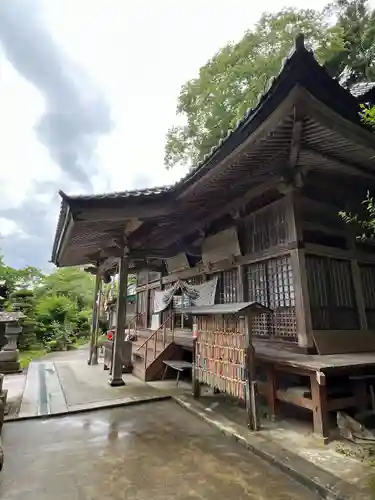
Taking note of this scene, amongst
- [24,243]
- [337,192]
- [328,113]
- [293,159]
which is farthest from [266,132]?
[24,243]

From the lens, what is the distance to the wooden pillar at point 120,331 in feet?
26.5

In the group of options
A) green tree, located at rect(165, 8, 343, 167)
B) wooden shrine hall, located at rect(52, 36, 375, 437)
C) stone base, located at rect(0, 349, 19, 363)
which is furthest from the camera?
green tree, located at rect(165, 8, 343, 167)

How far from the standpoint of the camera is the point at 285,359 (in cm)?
488

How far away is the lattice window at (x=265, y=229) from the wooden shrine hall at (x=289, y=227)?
0.08 feet

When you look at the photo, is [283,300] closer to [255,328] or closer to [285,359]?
[255,328]

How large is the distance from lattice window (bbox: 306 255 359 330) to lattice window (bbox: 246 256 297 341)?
15.6 inches

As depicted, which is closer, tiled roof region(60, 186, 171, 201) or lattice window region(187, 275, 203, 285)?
tiled roof region(60, 186, 171, 201)

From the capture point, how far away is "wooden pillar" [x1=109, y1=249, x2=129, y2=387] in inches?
318

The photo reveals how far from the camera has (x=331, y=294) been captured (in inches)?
241

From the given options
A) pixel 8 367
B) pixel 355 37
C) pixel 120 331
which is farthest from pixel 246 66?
pixel 8 367

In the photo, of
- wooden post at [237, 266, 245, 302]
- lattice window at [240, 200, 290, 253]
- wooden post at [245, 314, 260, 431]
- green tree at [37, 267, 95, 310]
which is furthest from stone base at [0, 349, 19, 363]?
green tree at [37, 267, 95, 310]

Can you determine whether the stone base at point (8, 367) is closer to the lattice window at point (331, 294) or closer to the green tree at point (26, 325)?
the green tree at point (26, 325)

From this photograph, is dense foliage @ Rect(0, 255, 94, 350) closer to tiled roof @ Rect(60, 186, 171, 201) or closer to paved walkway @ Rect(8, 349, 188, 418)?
paved walkway @ Rect(8, 349, 188, 418)

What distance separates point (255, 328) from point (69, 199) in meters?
4.69
